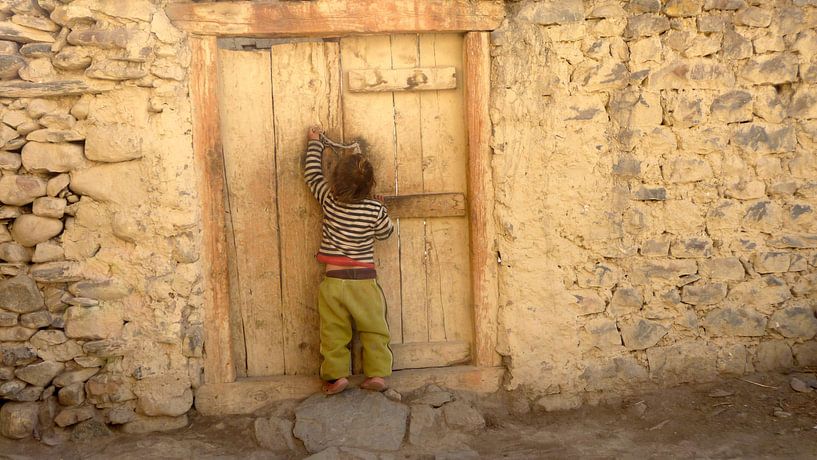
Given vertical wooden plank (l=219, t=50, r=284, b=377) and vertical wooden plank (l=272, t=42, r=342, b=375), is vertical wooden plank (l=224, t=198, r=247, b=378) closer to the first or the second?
vertical wooden plank (l=219, t=50, r=284, b=377)

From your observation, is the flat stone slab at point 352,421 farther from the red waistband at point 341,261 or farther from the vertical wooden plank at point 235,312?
the red waistband at point 341,261

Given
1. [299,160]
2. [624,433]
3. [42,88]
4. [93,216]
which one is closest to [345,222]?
[299,160]

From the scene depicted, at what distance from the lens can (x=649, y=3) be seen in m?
3.63

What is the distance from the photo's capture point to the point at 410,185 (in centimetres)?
378

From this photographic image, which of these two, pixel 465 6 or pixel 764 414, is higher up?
pixel 465 6

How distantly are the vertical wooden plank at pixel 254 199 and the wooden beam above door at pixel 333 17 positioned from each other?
18 centimetres

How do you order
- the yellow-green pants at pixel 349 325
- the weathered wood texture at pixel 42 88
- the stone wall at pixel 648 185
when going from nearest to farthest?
the weathered wood texture at pixel 42 88 → the yellow-green pants at pixel 349 325 → the stone wall at pixel 648 185

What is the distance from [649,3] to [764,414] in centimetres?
221

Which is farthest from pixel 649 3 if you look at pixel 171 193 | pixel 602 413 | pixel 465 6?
pixel 171 193

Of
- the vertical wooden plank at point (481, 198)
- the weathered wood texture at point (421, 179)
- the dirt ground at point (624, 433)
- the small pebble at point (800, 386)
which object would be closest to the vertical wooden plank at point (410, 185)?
the weathered wood texture at point (421, 179)

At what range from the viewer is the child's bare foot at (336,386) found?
356 cm

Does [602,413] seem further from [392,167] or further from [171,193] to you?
[171,193]

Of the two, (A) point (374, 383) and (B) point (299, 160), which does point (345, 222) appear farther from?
(A) point (374, 383)

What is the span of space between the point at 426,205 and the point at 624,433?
1.54m
